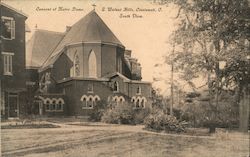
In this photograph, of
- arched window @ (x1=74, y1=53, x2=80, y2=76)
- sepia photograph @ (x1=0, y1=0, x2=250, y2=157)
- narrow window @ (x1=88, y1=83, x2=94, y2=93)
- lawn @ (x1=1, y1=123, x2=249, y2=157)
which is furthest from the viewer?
arched window @ (x1=74, y1=53, x2=80, y2=76)

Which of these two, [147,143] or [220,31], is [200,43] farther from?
[147,143]

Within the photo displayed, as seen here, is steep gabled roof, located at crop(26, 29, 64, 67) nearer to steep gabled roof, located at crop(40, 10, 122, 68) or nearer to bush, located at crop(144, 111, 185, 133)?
steep gabled roof, located at crop(40, 10, 122, 68)

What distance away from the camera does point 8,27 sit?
4.77 meters

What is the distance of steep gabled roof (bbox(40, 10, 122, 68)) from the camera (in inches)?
182

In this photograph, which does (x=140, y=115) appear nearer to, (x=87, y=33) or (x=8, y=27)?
(x=87, y=33)

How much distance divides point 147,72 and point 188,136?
107 centimetres

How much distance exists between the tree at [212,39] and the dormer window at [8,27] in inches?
80.7

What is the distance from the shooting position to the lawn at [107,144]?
4.42 m

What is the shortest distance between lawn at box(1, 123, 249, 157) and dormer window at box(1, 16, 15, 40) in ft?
3.92

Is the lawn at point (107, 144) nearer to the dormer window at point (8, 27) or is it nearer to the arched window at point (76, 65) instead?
the arched window at point (76, 65)

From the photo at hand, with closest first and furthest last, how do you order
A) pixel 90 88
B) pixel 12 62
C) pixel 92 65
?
1. pixel 12 62
2. pixel 90 88
3. pixel 92 65

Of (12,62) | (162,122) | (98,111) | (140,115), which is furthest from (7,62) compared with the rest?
(162,122)

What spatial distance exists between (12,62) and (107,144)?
1.58 meters

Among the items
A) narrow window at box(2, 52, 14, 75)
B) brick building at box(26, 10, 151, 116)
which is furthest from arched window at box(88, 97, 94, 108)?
narrow window at box(2, 52, 14, 75)
